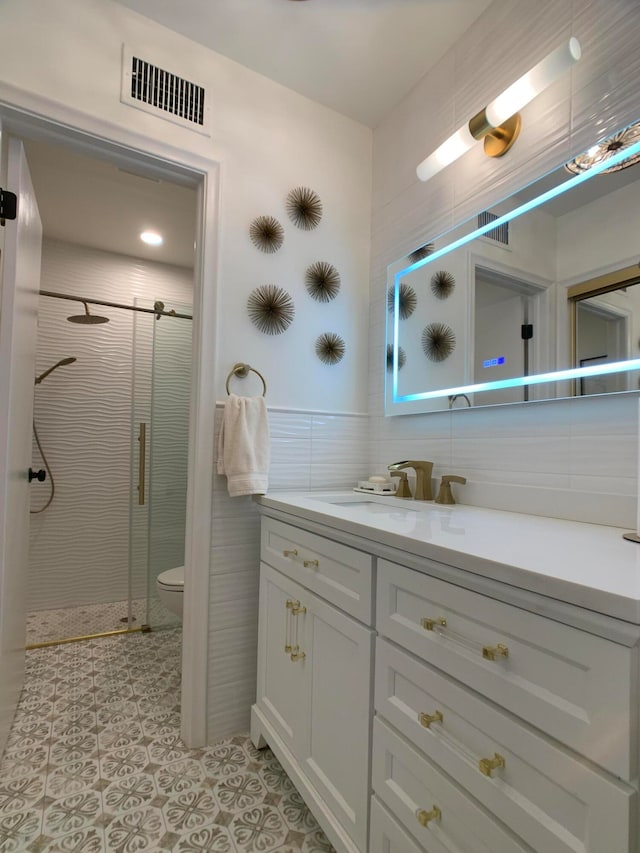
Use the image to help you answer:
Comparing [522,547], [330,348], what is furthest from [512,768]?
[330,348]

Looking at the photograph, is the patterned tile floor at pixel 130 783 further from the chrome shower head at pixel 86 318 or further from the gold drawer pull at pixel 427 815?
the chrome shower head at pixel 86 318

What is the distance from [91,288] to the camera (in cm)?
289

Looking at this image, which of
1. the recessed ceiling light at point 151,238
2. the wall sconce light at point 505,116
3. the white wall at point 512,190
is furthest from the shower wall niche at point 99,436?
the wall sconce light at point 505,116

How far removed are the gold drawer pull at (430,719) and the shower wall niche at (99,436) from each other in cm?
208

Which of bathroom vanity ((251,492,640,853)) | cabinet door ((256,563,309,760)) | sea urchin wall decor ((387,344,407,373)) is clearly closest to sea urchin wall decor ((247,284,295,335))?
sea urchin wall decor ((387,344,407,373))

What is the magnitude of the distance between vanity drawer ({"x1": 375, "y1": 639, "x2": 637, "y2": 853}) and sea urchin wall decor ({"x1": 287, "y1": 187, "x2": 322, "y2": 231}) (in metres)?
1.58

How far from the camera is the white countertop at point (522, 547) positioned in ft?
1.77

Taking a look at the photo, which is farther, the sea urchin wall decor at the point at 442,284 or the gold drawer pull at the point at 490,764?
the sea urchin wall decor at the point at 442,284

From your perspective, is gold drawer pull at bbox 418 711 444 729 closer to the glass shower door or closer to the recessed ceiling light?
the glass shower door

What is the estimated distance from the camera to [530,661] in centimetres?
61

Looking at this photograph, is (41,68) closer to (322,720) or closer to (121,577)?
(322,720)

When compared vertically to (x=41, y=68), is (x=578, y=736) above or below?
below

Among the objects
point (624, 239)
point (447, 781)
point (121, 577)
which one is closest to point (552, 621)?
point (447, 781)

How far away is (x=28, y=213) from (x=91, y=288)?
1.41 metres
